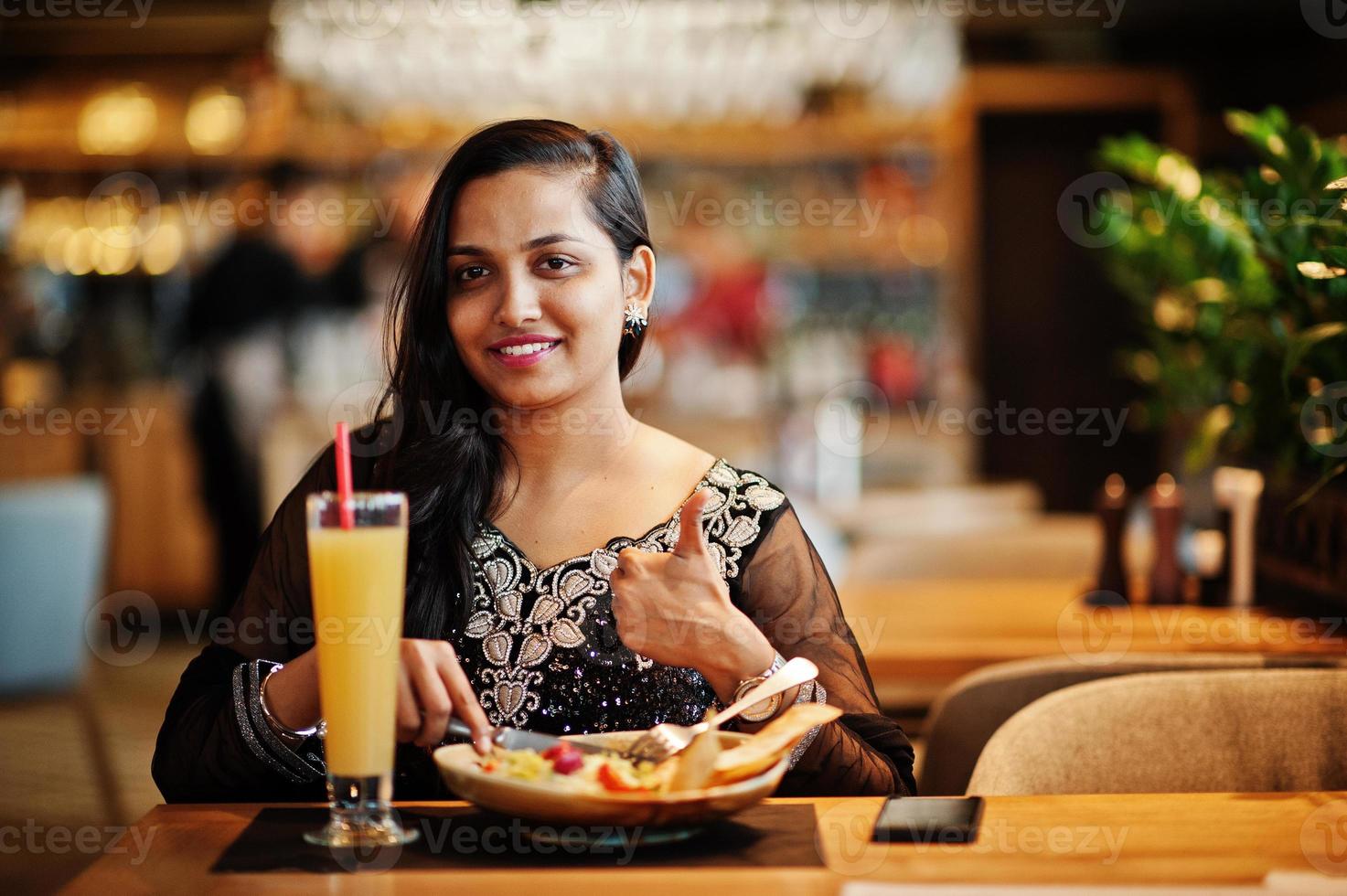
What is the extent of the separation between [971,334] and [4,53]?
5.41 metres

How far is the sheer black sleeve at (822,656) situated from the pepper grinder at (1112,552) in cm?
122

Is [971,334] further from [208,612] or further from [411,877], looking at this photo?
[411,877]

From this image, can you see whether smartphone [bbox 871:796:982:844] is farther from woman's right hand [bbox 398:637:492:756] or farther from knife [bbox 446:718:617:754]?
woman's right hand [bbox 398:637:492:756]

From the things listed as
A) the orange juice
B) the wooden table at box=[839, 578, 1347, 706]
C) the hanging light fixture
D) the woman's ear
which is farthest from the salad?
the hanging light fixture

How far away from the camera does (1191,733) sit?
180 cm

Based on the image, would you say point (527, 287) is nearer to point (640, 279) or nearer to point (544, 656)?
point (640, 279)

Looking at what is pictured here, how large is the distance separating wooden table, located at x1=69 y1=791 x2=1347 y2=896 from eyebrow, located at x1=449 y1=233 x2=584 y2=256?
0.68 m

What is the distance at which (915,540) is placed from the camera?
3684mm

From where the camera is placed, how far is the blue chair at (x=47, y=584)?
11.1ft

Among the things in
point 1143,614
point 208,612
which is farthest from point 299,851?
point 208,612

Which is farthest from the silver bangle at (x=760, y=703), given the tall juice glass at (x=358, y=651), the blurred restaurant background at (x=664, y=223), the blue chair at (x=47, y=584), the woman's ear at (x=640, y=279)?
the blurred restaurant background at (x=664, y=223)

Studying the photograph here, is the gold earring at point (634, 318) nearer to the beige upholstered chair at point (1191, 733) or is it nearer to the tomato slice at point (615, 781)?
the beige upholstered chair at point (1191, 733)

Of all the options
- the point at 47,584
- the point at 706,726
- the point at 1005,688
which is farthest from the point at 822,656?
the point at 47,584

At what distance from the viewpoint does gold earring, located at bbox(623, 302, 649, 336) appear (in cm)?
195
